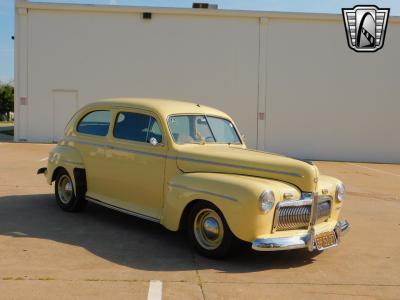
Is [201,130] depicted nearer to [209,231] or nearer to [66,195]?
[209,231]

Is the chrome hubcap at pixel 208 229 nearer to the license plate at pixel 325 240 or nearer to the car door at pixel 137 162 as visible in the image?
the car door at pixel 137 162

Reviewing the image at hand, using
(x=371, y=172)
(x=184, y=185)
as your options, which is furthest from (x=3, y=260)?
(x=371, y=172)

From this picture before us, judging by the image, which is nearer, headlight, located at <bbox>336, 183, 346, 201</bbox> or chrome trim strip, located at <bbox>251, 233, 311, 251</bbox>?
chrome trim strip, located at <bbox>251, 233, 311, 251</bbox>

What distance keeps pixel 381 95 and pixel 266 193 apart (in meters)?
18.5

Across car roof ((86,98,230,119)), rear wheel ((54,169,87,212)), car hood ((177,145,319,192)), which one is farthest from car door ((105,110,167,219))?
rear wheel ((54,169,87,212))

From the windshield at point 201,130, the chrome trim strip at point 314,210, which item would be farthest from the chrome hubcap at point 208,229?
the windshield at point 201,130

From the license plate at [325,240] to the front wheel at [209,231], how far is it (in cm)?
93

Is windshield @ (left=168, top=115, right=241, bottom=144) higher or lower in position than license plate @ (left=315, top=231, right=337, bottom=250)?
higher

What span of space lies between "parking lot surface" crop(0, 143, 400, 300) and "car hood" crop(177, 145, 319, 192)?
943mm

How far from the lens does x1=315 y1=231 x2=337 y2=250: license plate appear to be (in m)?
5.56

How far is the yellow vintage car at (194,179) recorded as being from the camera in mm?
5410

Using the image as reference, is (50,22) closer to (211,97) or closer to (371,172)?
(211,97)

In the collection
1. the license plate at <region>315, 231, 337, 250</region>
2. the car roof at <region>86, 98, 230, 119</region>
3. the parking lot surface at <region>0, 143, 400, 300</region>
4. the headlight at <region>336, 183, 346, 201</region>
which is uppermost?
the car roof at <region>86, 98, 230, 119</region>

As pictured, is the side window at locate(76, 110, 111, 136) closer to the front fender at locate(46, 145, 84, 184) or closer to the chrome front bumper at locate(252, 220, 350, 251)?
the front fender at locate(46, 145, 84, 184)
